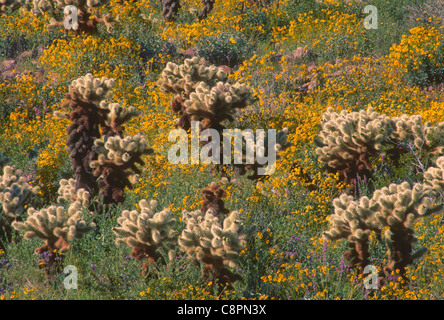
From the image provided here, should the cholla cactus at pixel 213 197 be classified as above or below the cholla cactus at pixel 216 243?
above

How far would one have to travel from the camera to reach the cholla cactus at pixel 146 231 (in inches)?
194

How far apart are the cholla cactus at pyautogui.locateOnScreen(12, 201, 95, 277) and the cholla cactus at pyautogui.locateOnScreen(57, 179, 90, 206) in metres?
0.80

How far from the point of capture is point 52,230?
5.21 meters

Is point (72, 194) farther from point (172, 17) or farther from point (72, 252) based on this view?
point (172, 17)

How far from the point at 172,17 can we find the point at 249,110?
Result: 5016mm

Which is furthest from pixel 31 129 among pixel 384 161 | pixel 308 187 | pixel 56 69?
pixel 384 161

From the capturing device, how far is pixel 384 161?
726 cm

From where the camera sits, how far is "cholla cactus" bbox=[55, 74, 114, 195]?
6.16 meters

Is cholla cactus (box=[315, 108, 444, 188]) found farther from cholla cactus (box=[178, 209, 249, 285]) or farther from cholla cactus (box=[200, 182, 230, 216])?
cholla cactus (box=[178, 209, 249, 285])

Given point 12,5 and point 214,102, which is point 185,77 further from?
point 12,5

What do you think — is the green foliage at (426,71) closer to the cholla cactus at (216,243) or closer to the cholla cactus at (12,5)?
the cholla cactus at (216,243)

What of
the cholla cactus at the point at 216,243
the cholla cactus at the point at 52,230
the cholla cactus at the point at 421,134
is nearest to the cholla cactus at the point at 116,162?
the cholla cactus at the point at 52,230

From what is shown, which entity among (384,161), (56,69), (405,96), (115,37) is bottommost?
(384,161)

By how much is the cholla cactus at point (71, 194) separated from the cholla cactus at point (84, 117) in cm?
8
